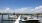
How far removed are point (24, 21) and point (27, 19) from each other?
0.14 meters

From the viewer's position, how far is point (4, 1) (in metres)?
3.52

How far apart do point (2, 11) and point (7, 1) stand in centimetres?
44

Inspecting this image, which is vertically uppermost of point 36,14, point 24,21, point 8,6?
point 8,6

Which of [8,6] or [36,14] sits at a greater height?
[8,6]

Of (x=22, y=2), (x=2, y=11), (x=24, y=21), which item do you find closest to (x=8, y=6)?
(x=2, y=11)

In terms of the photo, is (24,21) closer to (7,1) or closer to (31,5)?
(31,5)

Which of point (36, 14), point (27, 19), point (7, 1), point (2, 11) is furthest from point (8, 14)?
point (36, 14)

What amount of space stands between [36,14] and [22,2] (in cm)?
73

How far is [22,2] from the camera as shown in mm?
3547

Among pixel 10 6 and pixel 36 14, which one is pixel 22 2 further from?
pixel 36 14

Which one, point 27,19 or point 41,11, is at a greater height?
point 41,11

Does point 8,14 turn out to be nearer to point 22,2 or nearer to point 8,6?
point 8,6

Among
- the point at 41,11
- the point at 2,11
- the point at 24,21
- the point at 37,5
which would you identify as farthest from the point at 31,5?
the point at 2,11

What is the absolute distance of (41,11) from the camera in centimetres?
350
